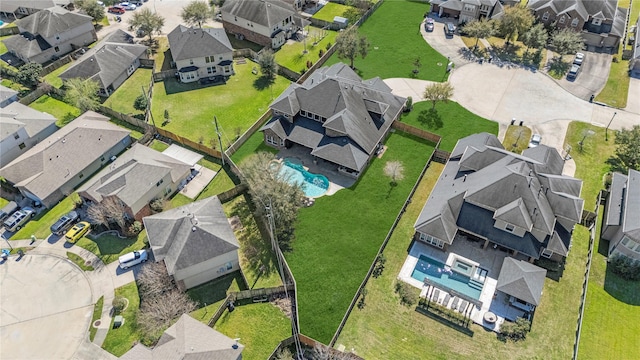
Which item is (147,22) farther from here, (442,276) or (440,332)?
(440,332)

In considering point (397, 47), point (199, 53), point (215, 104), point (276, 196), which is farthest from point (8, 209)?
point (397, 47)

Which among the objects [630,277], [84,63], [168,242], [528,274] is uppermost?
[84,63]

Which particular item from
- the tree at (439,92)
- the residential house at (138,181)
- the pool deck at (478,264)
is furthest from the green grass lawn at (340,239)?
the residential house at (138,181)

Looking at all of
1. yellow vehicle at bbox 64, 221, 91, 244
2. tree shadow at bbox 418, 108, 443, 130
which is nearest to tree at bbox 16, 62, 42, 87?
yellow vehicle at bbox 64, 221, 91, 244

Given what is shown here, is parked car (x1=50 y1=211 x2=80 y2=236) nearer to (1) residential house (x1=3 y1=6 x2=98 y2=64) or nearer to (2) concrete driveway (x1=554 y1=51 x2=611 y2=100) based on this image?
(1) residential house (x1=3 y1=6 x2=98 y2=64)

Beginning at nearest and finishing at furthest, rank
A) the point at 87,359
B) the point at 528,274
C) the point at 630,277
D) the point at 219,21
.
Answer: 1. the point at 87,359
2. the point at 528,274
3. the point at 630,277
4. the point at 219,21

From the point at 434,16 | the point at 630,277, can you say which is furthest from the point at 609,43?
the point at 630,277

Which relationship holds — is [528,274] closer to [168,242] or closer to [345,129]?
[345,129]
